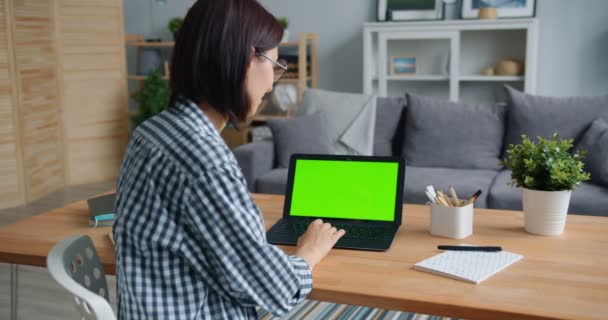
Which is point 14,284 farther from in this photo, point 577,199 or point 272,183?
point 577,199

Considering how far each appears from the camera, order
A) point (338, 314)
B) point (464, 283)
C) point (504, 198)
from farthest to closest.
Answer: point (504, 198), point (338, 314), point (464, 283)

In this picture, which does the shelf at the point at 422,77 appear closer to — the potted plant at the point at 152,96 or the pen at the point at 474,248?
the potted plant at the point at 152,96

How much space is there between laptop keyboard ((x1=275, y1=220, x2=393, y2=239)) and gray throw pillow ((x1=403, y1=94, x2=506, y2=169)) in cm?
213

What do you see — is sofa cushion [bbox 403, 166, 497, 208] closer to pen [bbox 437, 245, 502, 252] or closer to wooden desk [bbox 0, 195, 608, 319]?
wooden desk [bbox 0, 195, 608, 319]

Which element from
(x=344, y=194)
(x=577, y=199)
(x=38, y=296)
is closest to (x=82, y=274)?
(x=344, y=194)

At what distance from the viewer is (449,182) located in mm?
3316

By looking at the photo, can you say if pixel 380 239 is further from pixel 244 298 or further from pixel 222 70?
pixel 222 70

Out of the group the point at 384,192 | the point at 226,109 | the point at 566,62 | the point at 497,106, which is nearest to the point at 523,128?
the point at 497,106

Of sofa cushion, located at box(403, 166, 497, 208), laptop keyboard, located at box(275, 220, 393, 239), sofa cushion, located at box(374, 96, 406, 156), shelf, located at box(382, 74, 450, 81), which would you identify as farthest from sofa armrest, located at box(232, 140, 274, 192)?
laptop keyboard, located at box(275, 220, 393, 239)

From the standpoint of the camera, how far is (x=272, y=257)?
3.51 feet

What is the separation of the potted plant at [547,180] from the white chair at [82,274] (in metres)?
1.03

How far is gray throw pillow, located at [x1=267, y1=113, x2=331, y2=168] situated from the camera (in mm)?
3758

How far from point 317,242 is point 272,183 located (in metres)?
2.16

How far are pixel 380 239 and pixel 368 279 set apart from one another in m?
0.27
